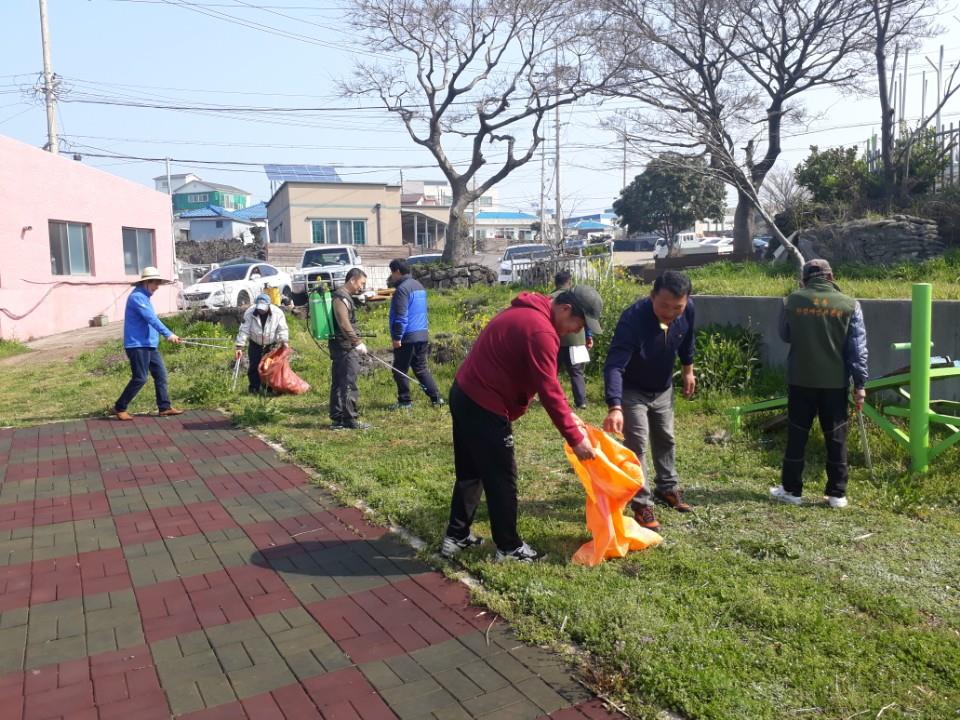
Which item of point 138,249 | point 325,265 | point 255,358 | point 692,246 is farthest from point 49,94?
point 692,246

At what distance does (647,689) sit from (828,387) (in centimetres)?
295

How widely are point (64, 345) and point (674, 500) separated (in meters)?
15.4

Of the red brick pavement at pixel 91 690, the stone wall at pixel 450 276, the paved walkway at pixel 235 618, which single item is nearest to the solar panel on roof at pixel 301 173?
the stone wall at pixel 450 276

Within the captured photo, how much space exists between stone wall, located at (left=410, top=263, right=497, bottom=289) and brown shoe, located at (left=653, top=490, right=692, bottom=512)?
56.9 feet

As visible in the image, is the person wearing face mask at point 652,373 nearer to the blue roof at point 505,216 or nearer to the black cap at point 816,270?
the black cap at point 816,270

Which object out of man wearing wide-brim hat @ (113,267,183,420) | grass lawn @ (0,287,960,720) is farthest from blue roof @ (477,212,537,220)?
grass lawn @ (0,287,960,720)

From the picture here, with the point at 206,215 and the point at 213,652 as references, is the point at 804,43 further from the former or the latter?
the point at 206,215

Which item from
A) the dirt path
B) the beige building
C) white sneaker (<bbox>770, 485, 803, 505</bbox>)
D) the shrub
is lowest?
white sneaker (<bbox>770, 485, 803, 505</bbox>)

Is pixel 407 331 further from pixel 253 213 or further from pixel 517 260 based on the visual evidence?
pixel 253 213

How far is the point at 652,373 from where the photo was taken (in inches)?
209

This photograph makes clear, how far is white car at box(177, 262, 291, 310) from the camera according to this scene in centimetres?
1961

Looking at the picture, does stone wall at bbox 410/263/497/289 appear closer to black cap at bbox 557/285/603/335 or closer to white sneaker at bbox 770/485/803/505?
white sneaker at bbox 770/485/803/505

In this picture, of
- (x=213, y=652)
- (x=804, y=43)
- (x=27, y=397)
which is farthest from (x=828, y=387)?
(x=804, y=43)

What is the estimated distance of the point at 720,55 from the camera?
64.2ft
